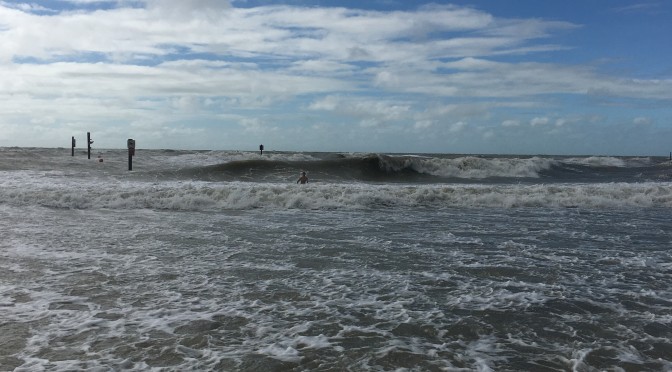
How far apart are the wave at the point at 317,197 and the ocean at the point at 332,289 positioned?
749 millimetres

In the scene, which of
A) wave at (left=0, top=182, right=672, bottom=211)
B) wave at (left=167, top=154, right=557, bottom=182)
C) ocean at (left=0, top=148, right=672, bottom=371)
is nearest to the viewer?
ocean at (left=0, top=148, right=672, bottom=371)

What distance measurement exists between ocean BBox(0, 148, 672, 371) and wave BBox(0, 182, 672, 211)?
0.75m

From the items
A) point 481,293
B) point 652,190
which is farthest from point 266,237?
point 652,190

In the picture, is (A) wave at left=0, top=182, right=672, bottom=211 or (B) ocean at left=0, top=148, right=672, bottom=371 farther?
(A) wave at left=0, top=182, right=672, bottom=211

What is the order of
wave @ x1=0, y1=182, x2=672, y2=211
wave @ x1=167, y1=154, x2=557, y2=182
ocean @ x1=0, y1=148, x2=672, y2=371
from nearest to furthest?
ocean @ x1=0, y1=148, x2=672, y2=371 → wave @ x1=0, y1=182, x2=672, y2=211 → wave @ x1=167, y1=154, x2=557, y2=182

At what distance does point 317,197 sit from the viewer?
18.2 metres

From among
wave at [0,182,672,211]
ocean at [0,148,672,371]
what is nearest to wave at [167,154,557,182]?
wave at [0,182,672,211]

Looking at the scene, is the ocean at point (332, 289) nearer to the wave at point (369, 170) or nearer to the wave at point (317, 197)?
the wave at point (317, 197)

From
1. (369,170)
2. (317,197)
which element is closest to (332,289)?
(317,197)

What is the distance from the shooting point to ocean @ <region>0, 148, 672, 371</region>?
15.8 feet

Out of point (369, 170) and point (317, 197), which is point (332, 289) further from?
point (369, 170)

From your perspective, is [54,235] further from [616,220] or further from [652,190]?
[652,190]

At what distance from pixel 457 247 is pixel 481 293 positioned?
3.24 metres

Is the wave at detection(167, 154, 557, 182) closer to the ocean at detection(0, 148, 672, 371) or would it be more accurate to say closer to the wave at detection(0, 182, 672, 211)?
the wave at detection(0, 182, 672, 211)
